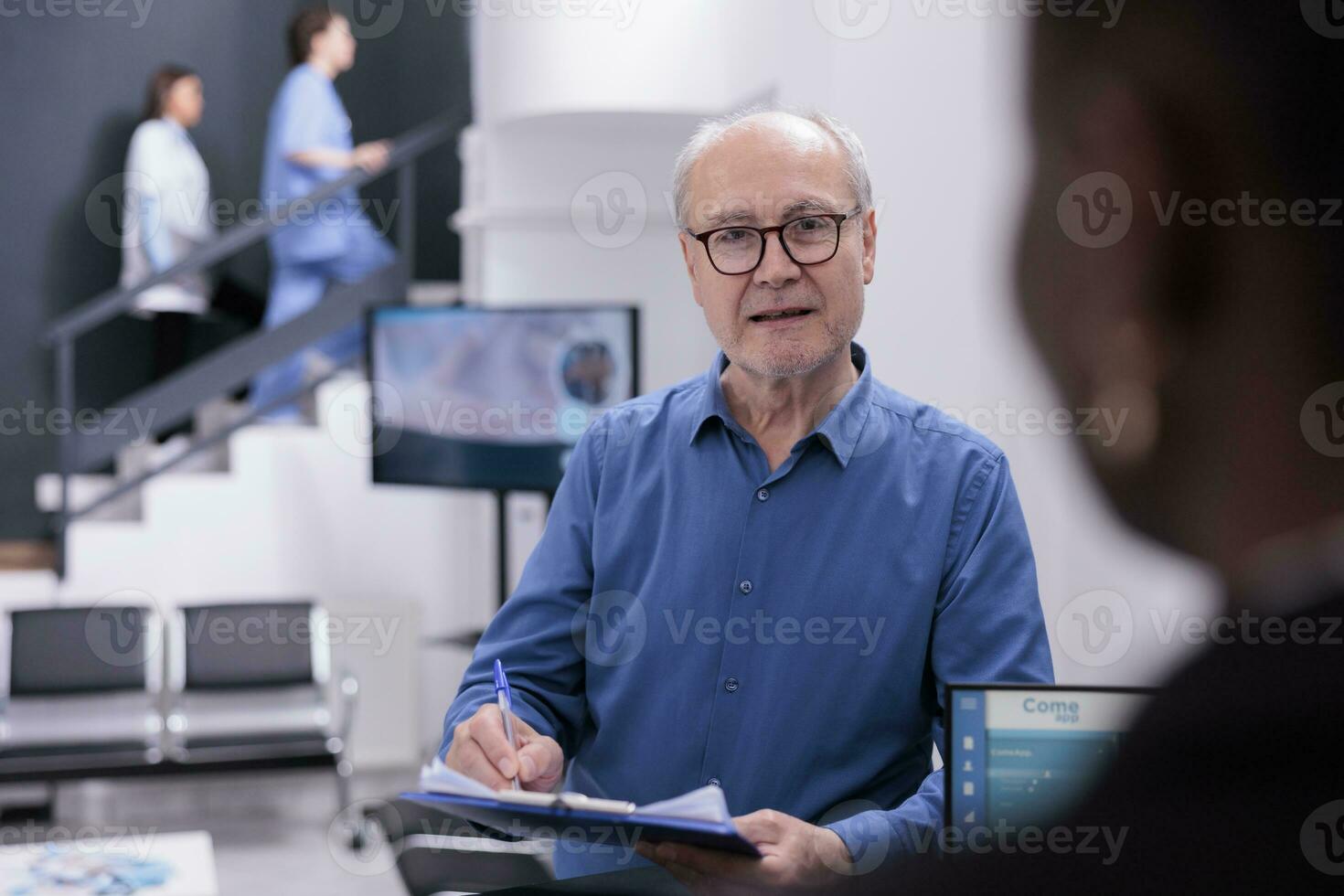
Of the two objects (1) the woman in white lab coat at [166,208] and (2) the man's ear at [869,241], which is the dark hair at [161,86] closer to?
(1) the woman in white lab coat at [166,208]

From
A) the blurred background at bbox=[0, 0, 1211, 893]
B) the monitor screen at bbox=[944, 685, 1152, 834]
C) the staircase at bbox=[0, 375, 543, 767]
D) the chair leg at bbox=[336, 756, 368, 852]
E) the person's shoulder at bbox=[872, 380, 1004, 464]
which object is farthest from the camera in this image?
the staircase at bbox=[0, 375, 543, 767]

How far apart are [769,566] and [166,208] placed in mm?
5476

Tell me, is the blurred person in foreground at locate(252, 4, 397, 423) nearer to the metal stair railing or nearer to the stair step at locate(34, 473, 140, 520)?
the metal stair railing

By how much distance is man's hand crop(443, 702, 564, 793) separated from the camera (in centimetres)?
171

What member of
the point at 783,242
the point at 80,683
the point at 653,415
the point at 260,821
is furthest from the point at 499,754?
the point at 260,821

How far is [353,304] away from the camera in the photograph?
6.62 meters

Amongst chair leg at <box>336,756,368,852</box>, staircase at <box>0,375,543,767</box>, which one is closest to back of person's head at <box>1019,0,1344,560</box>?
chair leg at <box>336,756,368,852</box>

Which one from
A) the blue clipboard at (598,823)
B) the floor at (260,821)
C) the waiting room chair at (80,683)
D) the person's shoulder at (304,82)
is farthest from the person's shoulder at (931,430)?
the person's shoulder at (304,82)

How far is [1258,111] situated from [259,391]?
21.8 ft

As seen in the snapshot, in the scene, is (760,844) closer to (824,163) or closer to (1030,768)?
(1030,768)

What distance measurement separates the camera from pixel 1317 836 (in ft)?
1.52

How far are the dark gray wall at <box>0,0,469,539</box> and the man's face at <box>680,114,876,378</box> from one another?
17.3ft

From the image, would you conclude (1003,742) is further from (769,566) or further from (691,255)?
(691,255)

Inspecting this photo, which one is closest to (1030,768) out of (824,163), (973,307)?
(824,163)
